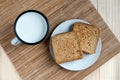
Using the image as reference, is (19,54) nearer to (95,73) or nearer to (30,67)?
(30,67)

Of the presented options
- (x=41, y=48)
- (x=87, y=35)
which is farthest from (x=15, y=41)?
(x=87, y=35)

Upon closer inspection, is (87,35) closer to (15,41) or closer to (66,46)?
(66,46)

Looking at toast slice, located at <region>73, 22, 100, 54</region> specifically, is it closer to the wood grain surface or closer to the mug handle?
the wood grain surface

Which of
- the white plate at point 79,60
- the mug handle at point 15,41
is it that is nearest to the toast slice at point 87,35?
Answer: the white plate at point 79,60

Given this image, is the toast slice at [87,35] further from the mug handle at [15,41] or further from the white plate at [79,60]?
the mug handle at [15,41]

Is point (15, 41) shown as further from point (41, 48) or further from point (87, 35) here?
point (87, 35)

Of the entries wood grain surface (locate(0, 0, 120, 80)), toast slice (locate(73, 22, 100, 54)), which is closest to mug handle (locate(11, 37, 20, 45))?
wood grain surface (locate(0, 0, 120, 80))
